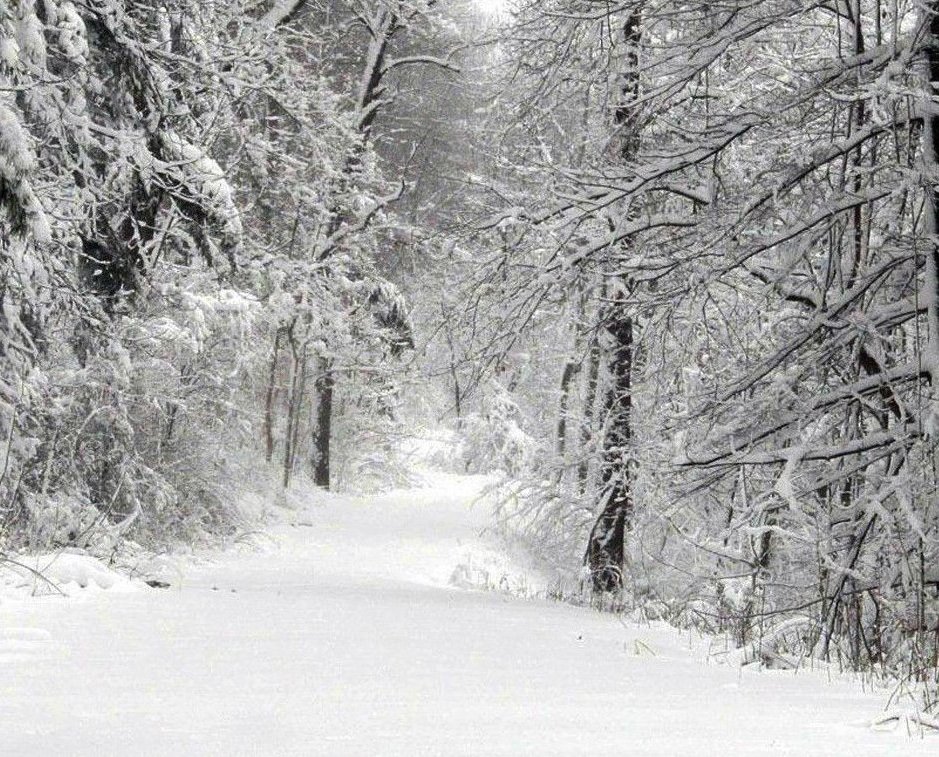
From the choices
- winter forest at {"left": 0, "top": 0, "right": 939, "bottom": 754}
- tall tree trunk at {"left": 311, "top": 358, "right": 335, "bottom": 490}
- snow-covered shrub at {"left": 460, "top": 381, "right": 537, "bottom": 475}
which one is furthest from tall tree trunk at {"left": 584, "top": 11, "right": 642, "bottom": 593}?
snow-covered shrub at {"left": 460, "top": 381, "right": 537, "bottom": 475}

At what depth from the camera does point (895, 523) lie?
4.91 m

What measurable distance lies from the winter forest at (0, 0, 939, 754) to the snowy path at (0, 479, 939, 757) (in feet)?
0.73

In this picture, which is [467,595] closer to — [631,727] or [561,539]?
[561,539]

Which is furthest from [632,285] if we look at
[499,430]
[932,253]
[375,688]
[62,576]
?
[499,430]

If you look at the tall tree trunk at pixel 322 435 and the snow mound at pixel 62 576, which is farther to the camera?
the tall tree trunk at pixel 322 435

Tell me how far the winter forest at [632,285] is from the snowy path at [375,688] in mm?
223

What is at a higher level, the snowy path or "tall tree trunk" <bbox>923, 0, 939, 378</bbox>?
"tall tree trunk" <bbox>923, 0, 939, 378</bbox>

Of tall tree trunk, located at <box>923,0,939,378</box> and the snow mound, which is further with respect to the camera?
the snow mound

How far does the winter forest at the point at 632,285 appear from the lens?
5.18 m

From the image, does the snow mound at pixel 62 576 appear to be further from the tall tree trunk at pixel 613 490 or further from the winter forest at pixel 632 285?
the tall tree trunk at pixel 613 490

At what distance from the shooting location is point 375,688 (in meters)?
3.21

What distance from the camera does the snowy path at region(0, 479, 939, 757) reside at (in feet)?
7.91

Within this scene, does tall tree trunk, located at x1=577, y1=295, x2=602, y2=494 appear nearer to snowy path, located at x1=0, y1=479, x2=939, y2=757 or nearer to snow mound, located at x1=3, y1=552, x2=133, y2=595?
snowy path, located at x1=0, y1=479, x2=939, y2=757

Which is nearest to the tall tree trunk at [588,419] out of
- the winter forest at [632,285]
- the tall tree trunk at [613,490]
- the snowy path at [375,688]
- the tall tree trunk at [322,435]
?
the winter forest at [632,285]
